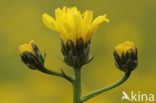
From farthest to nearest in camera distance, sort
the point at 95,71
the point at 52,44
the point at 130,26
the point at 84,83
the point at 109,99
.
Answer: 1. the point at 130,26
2. the point at 52,44
3. the point at 95,71
4. the point at 84,83
5. the point at 109,99

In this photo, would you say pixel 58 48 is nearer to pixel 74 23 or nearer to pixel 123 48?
pixel 123 48

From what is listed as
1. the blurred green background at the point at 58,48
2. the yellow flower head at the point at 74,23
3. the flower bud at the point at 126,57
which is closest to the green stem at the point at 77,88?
the yellow flower head at the point at 74,23

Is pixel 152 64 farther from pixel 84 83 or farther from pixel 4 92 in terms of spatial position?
pixel 4 92

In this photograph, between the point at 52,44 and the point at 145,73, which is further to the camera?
the point at 52,44

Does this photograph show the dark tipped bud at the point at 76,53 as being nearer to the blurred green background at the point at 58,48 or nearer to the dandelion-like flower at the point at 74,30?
the dandelion-like flower at the point at 74,30

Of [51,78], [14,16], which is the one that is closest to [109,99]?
[51,78]
